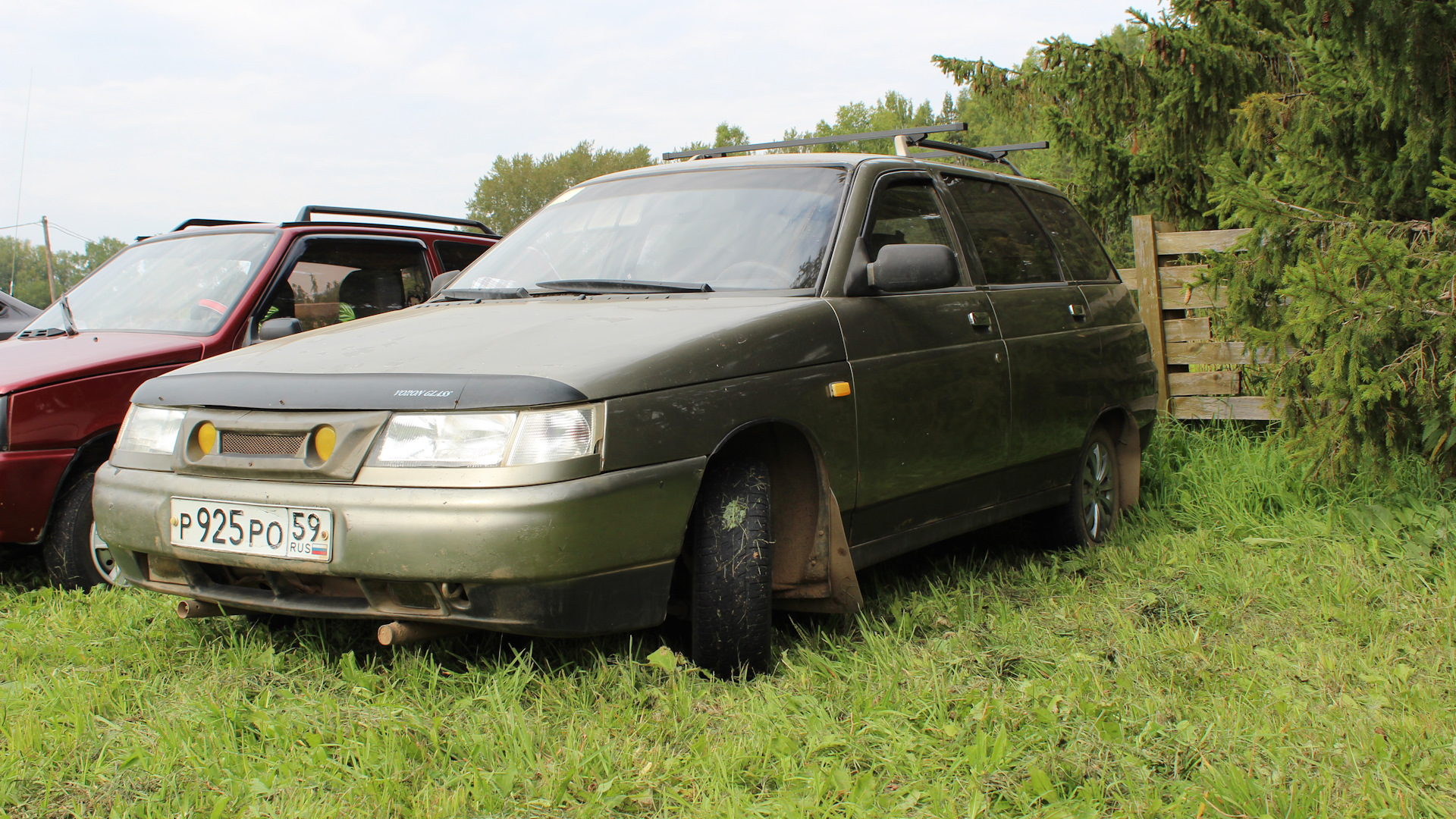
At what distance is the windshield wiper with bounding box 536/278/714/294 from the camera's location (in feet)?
11.9

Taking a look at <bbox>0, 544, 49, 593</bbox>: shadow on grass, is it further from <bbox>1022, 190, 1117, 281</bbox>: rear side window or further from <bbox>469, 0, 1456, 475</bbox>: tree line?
<bbox>1022, 190, 1117, 281</bbox>: rear side window

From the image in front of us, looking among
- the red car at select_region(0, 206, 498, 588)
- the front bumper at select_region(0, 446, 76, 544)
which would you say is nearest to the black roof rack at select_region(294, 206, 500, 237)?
the red car at select_region(0, 206, 498, 588)

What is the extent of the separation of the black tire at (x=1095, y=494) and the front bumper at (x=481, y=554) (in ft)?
8.10

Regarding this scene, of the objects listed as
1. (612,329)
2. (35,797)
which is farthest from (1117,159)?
(35,797)

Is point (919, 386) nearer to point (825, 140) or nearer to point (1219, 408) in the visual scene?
point (825, 140)

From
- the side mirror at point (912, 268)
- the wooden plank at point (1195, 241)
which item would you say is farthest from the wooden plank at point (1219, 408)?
the side mirror at point (912, 268)

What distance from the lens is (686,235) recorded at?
3.88 meters

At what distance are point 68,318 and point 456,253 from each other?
2.02 meters

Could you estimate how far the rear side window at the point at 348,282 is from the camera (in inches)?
215

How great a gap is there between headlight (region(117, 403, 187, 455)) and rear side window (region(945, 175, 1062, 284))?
9.37ft

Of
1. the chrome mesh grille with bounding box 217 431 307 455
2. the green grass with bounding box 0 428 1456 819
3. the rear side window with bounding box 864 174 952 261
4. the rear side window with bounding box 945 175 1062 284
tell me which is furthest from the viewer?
the rear side window with bounding box 945 175 1062 284

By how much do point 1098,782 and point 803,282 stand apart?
173 cm

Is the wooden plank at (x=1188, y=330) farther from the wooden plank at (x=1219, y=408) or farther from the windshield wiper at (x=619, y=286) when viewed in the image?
the windshield wiper at (x=619, y=286)

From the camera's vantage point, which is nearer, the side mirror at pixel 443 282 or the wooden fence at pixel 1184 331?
the side mirror at pixel 443 282
